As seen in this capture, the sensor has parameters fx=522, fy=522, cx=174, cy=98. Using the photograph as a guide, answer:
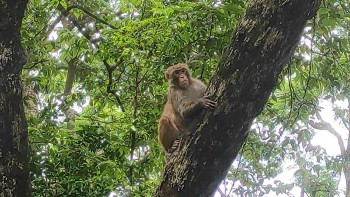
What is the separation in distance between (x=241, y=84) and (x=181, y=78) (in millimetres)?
2084

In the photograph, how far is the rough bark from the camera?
130 inches

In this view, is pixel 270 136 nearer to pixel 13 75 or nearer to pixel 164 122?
pixel 164 122

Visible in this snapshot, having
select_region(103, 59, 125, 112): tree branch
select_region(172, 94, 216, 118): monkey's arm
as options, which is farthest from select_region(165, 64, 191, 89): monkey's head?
select_region(103, 59, 125, 112): tree branch

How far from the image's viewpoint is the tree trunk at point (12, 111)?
3660 millimetres

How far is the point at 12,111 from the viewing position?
3766 millimetres

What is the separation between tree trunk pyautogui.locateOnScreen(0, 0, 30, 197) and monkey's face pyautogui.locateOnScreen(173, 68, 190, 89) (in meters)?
Result: 1.84

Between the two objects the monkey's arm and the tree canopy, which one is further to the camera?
the monkey's arm

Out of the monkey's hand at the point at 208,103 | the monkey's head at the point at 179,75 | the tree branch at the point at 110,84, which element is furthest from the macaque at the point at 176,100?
the monkey's hand at the point at 208,103

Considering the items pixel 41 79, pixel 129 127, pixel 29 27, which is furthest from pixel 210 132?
pixel 29 27

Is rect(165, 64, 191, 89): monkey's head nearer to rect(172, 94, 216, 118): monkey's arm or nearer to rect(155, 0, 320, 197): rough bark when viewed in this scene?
rect(172, 94, 216, 118): monkey's arm

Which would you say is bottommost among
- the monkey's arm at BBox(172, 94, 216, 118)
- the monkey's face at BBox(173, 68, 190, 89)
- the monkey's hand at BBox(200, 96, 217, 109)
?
the monkey's hand at BBox(200, 96, 217, 109)

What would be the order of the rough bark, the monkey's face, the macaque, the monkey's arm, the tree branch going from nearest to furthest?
1. the rough bark
2. the monkey's arm
3. the macaque
4. the monkey's face
5. the tree branch

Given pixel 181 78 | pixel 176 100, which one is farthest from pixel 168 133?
pixel 181 78

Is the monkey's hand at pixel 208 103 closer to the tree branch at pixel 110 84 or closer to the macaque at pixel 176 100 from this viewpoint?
the macaque at pixel 176 100
